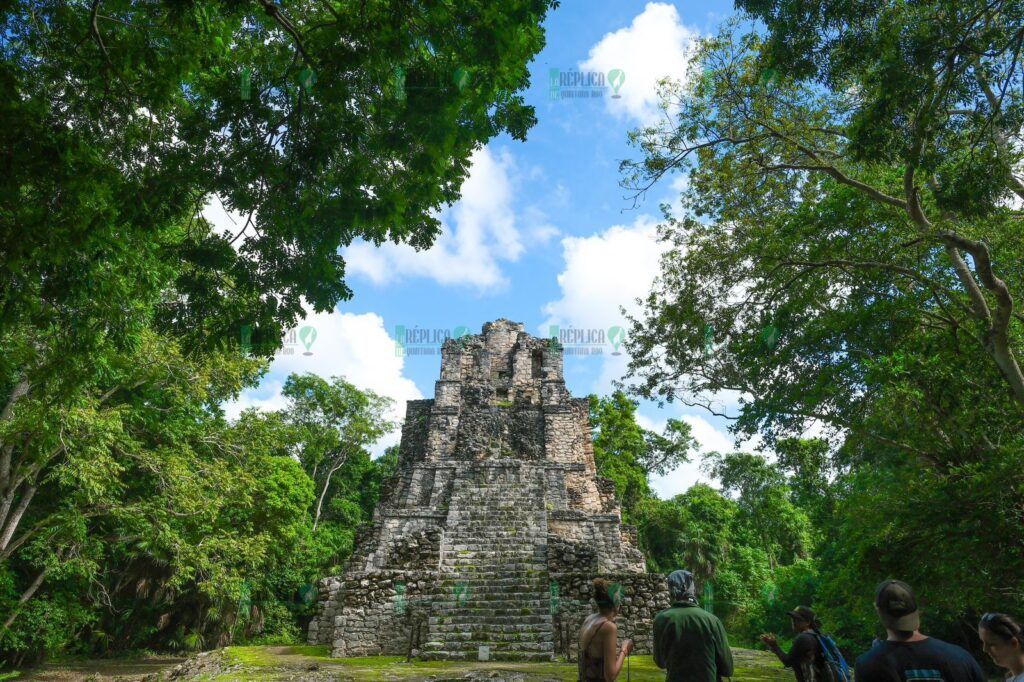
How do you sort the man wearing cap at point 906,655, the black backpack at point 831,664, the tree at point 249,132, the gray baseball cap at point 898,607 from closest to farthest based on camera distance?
the man wearing cap at point 906,655
the gray baseball cap at point 898,607
the black backpack at point 831,664
the tree at point 249,132

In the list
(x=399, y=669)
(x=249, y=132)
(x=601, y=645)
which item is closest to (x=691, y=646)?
(x=601, y=645)

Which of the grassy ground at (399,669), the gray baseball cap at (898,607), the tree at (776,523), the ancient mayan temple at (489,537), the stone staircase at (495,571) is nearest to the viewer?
the gray baseball cap at (898,607)

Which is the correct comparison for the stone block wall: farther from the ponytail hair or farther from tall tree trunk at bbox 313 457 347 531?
tall tree trunk at bbox 313 457 347 531

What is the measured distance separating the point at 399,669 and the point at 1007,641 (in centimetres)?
640

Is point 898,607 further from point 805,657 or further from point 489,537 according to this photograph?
point 489,537

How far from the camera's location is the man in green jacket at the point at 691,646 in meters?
2.89

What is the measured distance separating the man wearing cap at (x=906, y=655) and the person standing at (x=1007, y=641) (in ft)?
2.37

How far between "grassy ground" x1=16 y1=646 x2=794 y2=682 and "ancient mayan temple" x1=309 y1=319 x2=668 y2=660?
76 cm

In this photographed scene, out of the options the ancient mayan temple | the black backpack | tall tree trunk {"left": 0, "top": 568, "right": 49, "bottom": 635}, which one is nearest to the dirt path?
tall tree trunk {"left": 0, "top": 568, "right": 49, "bottom": 635}

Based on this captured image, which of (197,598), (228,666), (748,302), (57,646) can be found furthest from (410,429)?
(748,302)

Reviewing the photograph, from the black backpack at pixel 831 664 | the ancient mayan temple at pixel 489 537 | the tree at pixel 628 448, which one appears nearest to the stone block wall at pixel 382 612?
the ancient mayan temple at pixel 489 537

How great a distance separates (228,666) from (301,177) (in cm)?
642

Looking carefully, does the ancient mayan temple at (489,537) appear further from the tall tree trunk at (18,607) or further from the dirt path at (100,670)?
the tall tree trunk at (18,607)

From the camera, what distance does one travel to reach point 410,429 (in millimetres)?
19188
